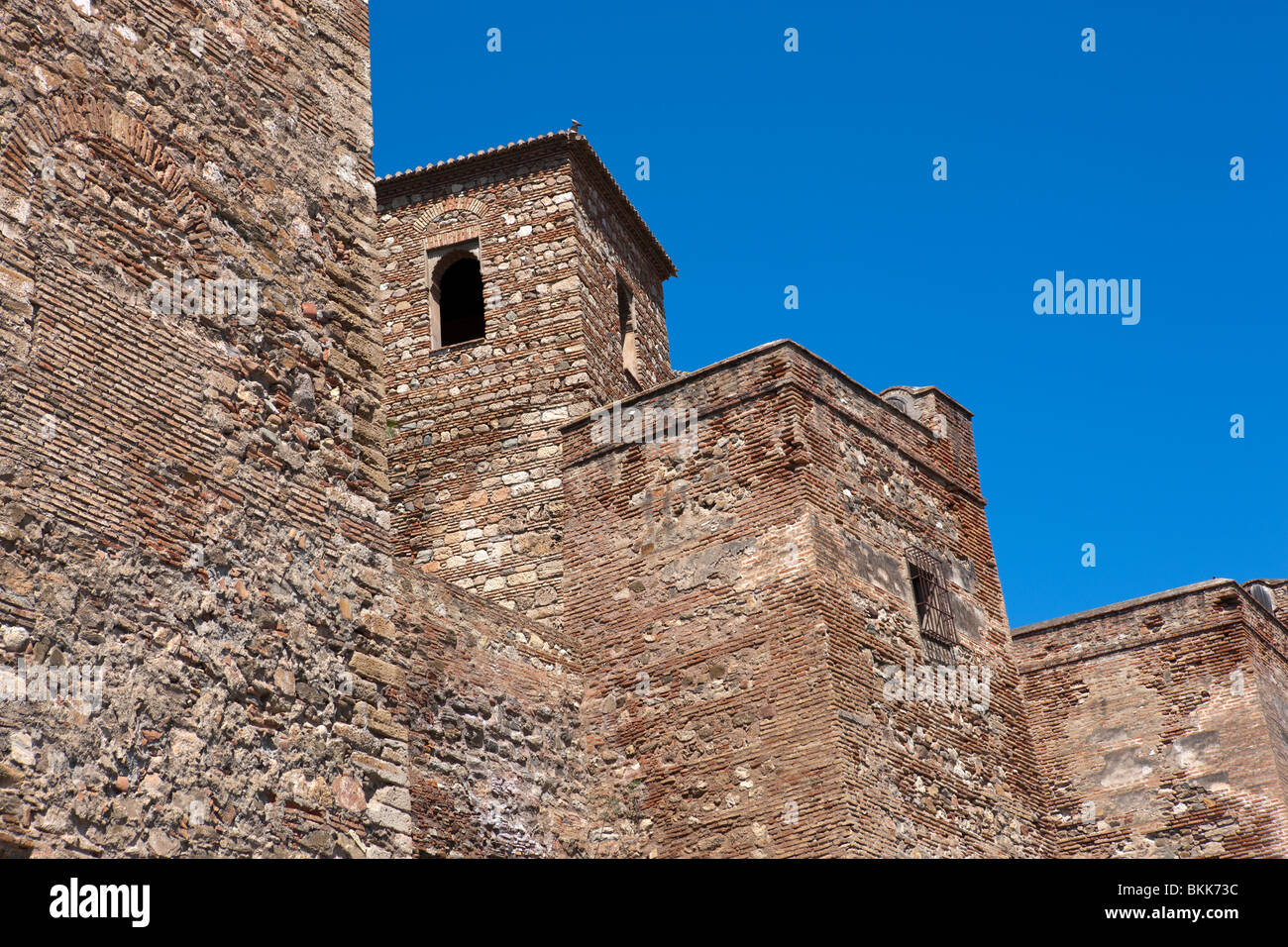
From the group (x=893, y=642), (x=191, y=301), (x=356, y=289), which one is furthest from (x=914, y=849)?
(x=191, y=301)

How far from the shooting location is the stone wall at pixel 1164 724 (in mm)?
13195

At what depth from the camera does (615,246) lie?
54.6 feet

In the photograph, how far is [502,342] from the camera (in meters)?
15.2

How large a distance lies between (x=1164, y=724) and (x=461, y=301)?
7486mm

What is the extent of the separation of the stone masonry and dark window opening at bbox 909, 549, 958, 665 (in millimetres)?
30

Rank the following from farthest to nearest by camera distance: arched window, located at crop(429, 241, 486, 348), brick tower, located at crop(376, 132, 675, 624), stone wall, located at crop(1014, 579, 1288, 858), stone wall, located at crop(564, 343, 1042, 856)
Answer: arched window, located at crop(429, 241, 486, 348) → brick tower, located at crop(376, 132, 675, 624) → stone wall, located at crop(1014, 579, 1288, 858) → stone wall, located at crop(564, 343, 1042, 856)

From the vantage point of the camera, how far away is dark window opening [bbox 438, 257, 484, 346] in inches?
631

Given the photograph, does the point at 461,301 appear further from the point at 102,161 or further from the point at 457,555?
the point at 102,161

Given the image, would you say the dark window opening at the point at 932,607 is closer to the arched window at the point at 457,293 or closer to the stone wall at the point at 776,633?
the stone wall at the point at 776,633

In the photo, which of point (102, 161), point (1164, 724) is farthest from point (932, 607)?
point (102, 161)

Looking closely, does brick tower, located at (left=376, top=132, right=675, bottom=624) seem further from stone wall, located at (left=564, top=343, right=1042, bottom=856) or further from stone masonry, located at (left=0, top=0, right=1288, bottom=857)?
stone wall, located at (left=564, top=343, right=1042, bottom=856)

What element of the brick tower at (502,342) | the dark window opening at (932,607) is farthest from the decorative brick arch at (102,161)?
the dark window opening at (932,607)

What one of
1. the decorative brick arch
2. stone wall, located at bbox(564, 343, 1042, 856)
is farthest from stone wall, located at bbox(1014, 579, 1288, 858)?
the decorative brick arch

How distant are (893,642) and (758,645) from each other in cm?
115
